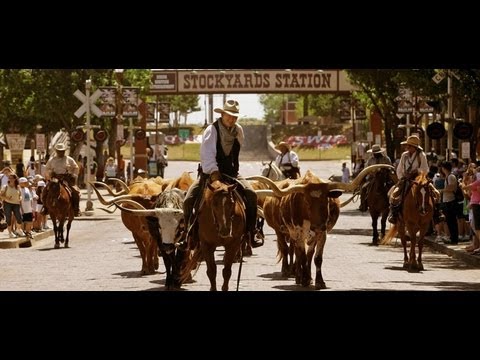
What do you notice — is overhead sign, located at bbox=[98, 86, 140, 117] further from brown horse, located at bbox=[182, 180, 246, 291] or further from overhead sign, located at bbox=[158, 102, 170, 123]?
brown horse, located at bbox=[182, 180, 246, 291]

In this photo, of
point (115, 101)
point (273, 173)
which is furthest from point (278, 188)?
point (115, 101)

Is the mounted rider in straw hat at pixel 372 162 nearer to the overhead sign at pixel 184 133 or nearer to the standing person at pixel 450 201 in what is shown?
the standing person at pixel 450 201

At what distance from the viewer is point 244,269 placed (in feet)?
84.5

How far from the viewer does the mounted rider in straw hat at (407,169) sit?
85.8 ft

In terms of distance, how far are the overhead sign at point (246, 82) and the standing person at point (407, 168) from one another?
6422 centimetres

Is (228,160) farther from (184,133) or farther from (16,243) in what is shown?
(184,133)

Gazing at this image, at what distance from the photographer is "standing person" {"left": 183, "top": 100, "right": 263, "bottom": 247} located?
18.7 meters

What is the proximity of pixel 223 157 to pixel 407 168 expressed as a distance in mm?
8007

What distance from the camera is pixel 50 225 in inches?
1628

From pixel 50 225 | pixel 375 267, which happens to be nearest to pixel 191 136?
pixel 50 225

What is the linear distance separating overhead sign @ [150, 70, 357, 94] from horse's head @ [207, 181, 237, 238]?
71909 mm
